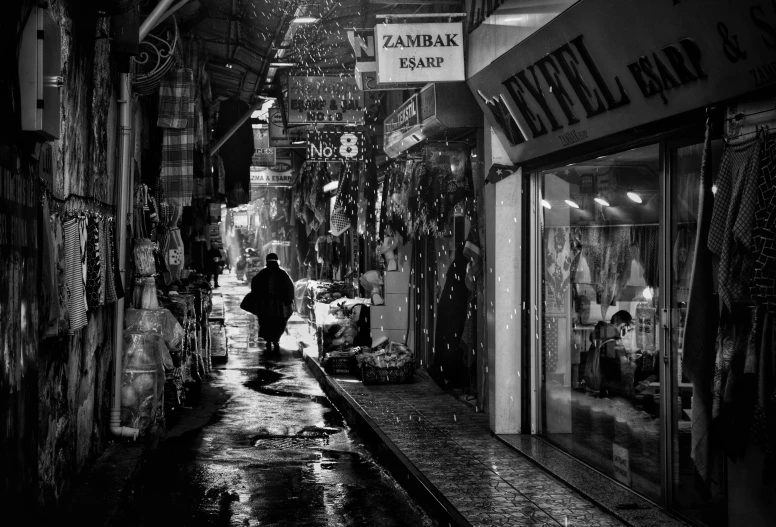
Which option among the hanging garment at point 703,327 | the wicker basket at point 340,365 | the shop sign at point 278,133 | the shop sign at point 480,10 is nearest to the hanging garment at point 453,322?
the wicker basket at point 340,365

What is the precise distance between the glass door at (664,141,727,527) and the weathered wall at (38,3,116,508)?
4258 mm

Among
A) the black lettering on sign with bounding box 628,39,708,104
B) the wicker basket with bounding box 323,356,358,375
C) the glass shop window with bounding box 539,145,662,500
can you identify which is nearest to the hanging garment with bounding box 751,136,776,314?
the black lettering on sign with bounding box 628,39,708,104

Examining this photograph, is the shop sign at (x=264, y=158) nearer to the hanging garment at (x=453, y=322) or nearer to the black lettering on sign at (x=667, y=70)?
the hanging garment at (x=453, y=322)

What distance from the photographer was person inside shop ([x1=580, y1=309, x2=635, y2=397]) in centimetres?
740

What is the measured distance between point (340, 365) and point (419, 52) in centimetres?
691

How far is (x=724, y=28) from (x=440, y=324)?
8307 mm

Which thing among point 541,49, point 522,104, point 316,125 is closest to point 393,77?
point 522,104

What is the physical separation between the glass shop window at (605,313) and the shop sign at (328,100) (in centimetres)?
716

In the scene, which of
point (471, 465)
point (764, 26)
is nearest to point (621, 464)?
point (471, 465)

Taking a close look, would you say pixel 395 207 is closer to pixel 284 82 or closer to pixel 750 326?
pixel 284 82

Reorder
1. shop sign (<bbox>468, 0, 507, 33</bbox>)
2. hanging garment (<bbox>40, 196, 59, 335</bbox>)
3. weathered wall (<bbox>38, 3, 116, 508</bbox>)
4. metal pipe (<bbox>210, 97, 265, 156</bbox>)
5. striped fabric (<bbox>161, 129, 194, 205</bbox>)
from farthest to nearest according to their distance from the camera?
metal pipe (<bbox>210, 97, 265, 156</bbox>), striped fabric (<bbox>161, 129, 194, 205</bbox>), shop sign (<bbox>468, 0, 507, 33</bbox>), weathered wall (<bbox>38, 3, 116, 508</bbox>), hanging garment (<bbox>40, 196, 59, 335</bbox>)

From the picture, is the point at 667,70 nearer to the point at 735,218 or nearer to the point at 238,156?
the point at 735,218

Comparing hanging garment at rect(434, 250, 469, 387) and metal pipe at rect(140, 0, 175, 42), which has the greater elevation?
metal pipe at rect(140, 0, 175, 42)

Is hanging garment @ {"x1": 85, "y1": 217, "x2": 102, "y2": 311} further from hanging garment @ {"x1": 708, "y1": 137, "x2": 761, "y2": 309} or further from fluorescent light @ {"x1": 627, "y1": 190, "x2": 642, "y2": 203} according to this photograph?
hanging garment @ {"x1": 708, "y1": 137, "x2": 761, "y2": 309}
